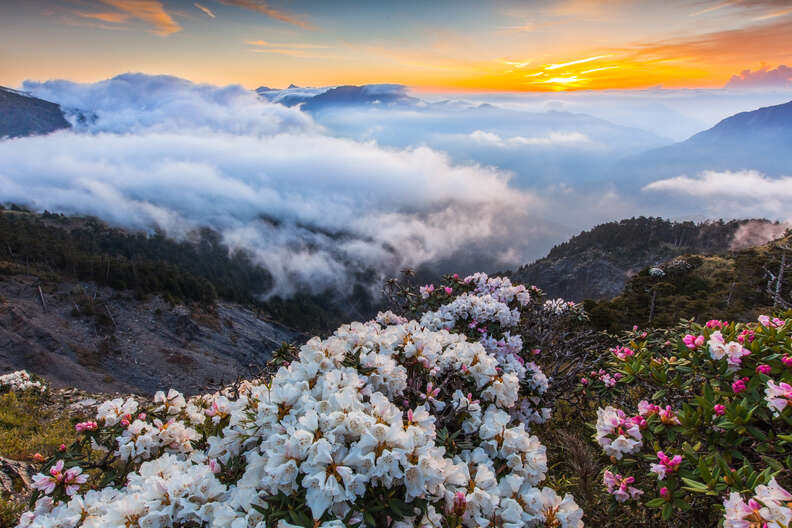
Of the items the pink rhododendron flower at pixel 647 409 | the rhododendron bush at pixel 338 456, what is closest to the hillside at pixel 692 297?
the pink rhododendron flower at pixel 647 409

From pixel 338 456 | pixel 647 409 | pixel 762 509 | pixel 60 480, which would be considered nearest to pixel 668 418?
pixel 647 409

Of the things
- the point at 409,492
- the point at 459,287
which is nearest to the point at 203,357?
the point at 459,287

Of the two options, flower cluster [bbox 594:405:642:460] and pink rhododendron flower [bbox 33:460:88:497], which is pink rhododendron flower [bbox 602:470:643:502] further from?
pink rhododendron flower [bbox 33:460:88:497]

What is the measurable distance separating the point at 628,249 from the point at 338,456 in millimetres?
103988

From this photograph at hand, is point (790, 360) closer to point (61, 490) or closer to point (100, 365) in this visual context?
point (61, 490)

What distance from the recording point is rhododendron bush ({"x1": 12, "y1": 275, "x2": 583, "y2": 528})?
2.26 metres

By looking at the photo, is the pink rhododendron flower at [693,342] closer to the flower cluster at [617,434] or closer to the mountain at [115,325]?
the flower cluster at [617,434]

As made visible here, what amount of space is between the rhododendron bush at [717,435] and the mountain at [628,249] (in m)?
77.4

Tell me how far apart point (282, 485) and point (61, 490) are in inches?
96.7

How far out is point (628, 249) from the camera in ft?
297

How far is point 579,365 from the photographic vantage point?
6559 mm

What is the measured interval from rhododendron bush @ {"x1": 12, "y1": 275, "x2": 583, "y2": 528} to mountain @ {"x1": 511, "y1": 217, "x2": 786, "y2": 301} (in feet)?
257

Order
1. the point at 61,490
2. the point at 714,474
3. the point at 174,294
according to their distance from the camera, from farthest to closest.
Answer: the point at 174,294
the point at 61,490
the point at 714,474

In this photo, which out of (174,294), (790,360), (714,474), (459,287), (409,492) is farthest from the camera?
(174,294)
